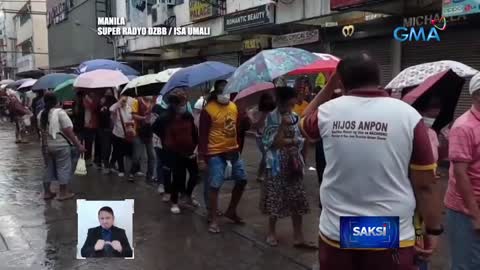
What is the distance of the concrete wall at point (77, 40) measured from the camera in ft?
98.0

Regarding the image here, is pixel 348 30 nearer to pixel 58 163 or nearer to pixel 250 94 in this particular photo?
pixel 250 94

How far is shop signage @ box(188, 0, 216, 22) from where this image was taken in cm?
1745

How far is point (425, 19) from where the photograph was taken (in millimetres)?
10898

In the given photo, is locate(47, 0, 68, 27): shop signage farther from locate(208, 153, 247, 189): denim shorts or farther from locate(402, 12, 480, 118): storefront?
locate(208, 153, 247, 189): denim shorts

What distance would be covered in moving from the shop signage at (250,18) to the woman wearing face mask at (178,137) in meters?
8.44

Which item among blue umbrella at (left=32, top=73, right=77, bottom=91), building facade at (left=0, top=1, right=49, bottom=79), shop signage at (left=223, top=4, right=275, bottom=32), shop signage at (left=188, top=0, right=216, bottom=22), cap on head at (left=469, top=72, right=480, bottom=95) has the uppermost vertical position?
building facade at (left=0, top=1, right=49, bottom=79)

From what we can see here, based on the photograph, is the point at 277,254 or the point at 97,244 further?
the point at 277,254

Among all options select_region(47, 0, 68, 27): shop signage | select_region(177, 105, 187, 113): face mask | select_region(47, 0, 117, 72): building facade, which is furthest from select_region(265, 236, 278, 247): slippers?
select_region(47, 0, 68, 27): shop signage

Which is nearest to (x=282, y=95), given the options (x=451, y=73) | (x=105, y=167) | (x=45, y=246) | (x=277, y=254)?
(x=277, y=254)

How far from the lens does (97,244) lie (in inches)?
148

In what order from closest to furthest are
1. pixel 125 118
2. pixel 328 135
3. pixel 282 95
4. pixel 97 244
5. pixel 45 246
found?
pixel 328 135 < pixel 97 244 < pixel 282 95 < pixel 45 246 < pixel 125 118

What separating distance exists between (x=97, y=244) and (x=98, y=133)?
261 inches

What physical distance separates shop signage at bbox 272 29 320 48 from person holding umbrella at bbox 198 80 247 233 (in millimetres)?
8957

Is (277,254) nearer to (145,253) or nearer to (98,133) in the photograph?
(145,253)
